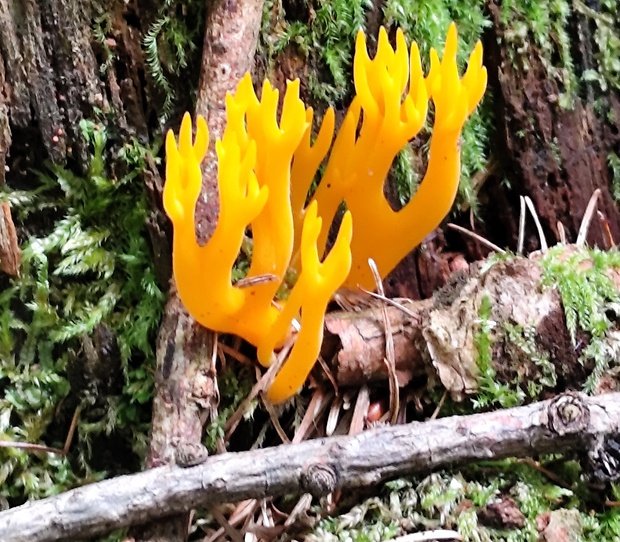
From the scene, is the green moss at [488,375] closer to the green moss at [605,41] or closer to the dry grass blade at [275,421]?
the dry grass blade at [275,421]

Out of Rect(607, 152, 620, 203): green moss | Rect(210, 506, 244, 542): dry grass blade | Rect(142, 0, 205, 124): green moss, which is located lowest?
Rect(210, 506, 244, 542): dry grass blade

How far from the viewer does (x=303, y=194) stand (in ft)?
5.15

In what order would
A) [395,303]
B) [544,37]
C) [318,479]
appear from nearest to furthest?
[318,479] → [395,303] → [544,37]

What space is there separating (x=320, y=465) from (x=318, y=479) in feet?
0.09

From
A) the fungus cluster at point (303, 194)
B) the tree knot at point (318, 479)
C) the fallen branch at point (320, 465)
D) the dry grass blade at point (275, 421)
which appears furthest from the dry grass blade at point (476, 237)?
Answer: the tree knot at point (318, 479)

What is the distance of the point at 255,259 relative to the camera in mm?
1416

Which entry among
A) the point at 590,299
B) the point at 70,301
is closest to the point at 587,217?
the point at 590,299

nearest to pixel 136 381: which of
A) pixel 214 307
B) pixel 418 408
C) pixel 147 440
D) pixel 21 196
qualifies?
pixel 147 440

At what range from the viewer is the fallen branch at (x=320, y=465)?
3.82ft

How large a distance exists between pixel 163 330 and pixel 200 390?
0.54 feet

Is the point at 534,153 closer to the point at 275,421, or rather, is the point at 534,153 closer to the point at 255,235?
the point at 255,235

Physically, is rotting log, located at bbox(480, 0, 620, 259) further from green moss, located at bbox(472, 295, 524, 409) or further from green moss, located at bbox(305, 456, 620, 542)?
green moss, located at bbox(305, 456, 620, 542)

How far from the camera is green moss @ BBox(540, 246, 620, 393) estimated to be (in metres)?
1.45

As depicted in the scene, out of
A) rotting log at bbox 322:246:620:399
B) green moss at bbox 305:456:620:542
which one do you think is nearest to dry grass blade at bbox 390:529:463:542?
green moss at bbox 305:456:620:542
